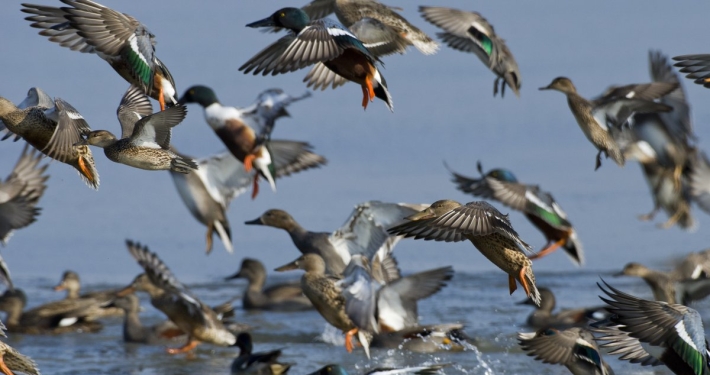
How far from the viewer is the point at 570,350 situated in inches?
283

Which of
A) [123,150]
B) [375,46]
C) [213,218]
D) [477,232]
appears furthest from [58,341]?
[477,232]

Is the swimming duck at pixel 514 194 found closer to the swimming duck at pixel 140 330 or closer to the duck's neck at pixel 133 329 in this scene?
the swimming duck at pixel 140 330

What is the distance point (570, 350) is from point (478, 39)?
2.69 metres

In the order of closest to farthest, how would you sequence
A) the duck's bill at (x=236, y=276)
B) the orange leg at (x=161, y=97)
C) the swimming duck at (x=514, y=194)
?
1. the orange leg at (x=161, y=97)
2. the swimming duck at (x=514, y=194)
3. the duck's bill at (x=236, y=276)

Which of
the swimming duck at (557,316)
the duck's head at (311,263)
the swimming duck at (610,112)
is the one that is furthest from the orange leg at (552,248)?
the swimming duck at (610,112)

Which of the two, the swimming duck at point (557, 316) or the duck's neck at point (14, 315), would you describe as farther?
the duck's neck at point (14, 315)

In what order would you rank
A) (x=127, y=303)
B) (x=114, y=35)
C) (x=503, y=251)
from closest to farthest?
(x=503, y=251), (x=114, y=35), (x=127, y=303)

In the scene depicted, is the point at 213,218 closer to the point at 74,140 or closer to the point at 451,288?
the point at 451,288

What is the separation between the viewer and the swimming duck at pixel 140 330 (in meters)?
9.77

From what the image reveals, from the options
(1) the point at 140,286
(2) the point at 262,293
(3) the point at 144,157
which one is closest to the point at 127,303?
(1) the point at 140,286

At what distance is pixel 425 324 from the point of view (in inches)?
387

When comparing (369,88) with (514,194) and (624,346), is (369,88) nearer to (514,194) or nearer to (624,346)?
(624,346)

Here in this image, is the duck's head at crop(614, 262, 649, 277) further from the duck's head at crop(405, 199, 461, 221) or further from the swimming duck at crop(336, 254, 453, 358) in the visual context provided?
the duck's head at crop(405, 199, 461, 221)

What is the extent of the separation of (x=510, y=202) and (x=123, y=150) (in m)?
4.86
